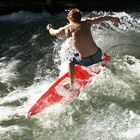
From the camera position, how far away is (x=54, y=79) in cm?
1069

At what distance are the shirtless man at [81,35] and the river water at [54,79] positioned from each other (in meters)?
0.96

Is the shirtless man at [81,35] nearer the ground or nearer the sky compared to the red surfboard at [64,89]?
nearer the sky

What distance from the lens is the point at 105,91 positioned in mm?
9773

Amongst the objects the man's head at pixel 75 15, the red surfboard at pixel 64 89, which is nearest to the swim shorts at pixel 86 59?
the red surfboard at pixel 64 89

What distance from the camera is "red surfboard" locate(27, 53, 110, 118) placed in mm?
9117

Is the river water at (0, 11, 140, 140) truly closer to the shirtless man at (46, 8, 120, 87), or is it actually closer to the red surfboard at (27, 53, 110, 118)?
the red surfboard at (27, 53, 110, 118)

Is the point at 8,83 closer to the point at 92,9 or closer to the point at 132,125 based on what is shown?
the point at 132,125

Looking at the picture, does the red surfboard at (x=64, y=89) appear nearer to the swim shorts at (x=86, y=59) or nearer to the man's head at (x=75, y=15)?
the swim shorts at (x=86, y=59)

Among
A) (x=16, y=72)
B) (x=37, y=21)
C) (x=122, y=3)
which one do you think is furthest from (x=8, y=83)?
(x=122, y=3)

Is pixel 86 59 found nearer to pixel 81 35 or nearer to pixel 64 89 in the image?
pixel 81 35

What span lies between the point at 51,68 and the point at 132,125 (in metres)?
3.61

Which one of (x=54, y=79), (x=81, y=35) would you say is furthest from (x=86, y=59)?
(x=54, y=79)

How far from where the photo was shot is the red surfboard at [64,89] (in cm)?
912

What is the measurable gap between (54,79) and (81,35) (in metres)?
2.35
